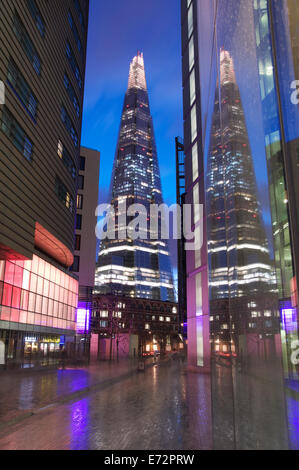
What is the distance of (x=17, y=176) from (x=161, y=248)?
166m

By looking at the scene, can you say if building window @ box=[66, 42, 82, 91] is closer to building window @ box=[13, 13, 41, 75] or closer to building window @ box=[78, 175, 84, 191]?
building window @ box=[13, 13, 41, 75]

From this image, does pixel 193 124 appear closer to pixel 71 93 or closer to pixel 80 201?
pixel 71 93

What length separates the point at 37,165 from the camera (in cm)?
2625

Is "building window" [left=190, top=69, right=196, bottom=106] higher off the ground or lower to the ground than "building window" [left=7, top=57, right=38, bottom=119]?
higher

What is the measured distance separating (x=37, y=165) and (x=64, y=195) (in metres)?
6.26

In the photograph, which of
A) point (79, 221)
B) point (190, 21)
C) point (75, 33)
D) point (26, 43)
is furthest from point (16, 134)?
point (79, 221)

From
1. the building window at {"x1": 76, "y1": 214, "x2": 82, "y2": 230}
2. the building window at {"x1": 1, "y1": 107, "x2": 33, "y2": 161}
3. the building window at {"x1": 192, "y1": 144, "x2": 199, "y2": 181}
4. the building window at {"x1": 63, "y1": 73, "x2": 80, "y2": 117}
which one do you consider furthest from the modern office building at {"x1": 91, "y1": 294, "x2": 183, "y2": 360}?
the building window at {"x1": 1, "y1": 107, "x2": 33, "y2": 161}

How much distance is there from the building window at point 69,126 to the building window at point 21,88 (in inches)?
257

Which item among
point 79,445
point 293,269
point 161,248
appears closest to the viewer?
point 293,269

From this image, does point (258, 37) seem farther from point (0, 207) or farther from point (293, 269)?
point (0, 207)

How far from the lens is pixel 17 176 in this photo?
22672 millimetres

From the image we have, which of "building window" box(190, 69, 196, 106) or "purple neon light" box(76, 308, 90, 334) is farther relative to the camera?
"purple neon light" box(76, 308, 90, 334)

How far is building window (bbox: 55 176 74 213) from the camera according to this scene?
3084cm

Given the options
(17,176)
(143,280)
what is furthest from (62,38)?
(143,280)
